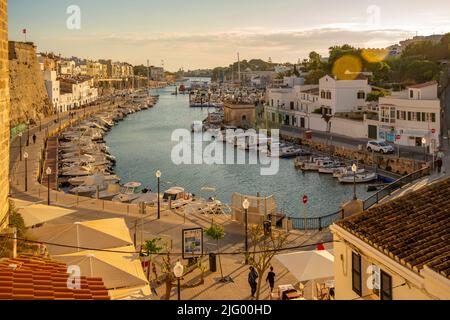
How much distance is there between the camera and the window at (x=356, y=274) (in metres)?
7.34

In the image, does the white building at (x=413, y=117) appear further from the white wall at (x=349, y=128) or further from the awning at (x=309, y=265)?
the awning at (x=309, y=265)

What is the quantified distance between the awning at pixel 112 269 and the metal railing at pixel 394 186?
951 centimetres

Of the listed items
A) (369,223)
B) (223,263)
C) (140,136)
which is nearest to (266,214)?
(223,263)

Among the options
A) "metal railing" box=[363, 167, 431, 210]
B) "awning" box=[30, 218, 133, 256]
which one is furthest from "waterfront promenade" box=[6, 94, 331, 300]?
"metal railing" box=[363, 167, 431, 210]

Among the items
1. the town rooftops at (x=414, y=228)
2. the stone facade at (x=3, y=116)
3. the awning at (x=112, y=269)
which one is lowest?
the awning at (x=112, y=269)

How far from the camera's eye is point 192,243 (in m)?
12.0

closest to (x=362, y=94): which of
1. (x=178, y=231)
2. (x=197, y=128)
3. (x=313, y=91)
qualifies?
(x=313, y=91)

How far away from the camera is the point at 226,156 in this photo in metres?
41.1

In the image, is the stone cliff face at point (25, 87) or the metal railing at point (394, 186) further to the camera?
the stone cliff face at point (25, 87)

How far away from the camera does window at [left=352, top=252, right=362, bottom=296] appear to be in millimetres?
7344

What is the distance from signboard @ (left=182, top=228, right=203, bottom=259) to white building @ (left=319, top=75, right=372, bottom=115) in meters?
32.5

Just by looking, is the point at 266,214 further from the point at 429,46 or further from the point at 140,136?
the point at 429,46

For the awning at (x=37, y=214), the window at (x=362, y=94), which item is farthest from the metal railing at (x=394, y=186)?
the window at (x=362, y=94)
